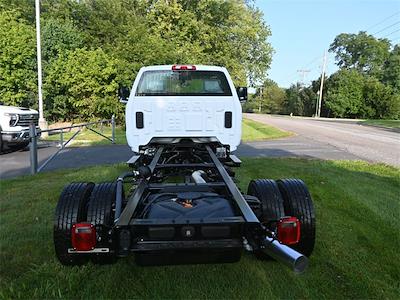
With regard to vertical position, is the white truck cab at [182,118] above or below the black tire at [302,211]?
above

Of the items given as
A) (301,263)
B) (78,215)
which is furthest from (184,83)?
(301,263)

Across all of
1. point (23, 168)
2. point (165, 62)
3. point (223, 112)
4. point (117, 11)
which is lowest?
point (23, 168)

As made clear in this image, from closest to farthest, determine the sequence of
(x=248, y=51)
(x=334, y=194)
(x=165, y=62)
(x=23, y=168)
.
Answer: (x=334, y=194)
(x=23, y=168)
(x=165, y=62)
(x=248, y=51)

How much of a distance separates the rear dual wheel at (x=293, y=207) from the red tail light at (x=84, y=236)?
1.41 meters

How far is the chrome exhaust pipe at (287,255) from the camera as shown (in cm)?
236

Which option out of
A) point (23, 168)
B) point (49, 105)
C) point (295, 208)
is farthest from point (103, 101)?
point (295, 208)

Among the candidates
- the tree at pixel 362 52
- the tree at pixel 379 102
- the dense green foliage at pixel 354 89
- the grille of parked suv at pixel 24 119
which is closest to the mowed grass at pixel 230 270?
the grille of parked suv at pixel 24 119

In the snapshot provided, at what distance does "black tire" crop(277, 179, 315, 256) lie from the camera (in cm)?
347

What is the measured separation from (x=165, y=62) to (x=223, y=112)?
696 inches

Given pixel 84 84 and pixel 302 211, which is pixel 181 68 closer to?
pixel 302 211

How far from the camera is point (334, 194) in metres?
6.29

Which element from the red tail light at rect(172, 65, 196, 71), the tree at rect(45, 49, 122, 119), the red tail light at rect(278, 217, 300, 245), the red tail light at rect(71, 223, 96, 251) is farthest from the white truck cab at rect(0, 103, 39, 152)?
the red tail light at rect(278, 217, 300, 245)

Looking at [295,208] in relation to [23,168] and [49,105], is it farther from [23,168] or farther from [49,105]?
[49,105]

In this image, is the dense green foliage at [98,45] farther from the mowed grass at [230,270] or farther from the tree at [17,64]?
the mowed grass at [230,270]
